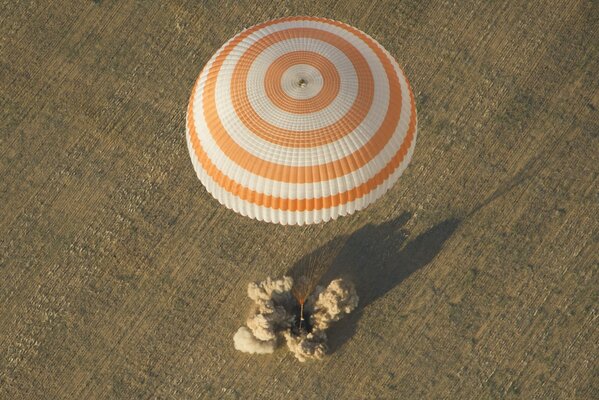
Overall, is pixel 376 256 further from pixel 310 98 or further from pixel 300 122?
pixel 310 98

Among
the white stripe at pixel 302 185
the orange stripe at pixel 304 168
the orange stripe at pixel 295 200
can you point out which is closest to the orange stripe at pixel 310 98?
the orange stripe at pixel 304 168

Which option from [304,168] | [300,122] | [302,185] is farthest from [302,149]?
[302,185]

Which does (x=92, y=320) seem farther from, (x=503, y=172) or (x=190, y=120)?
(x=503, y=172)

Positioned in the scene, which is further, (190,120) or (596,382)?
(596,382)

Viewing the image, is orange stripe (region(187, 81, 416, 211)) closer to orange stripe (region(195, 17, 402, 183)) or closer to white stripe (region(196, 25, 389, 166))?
orange stripe (region(195, 17, 402, 183))

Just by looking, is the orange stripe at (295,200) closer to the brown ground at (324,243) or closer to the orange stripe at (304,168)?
the orange stripe at (304,168)

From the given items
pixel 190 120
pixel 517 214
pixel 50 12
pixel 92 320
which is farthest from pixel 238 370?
pixel 50 12

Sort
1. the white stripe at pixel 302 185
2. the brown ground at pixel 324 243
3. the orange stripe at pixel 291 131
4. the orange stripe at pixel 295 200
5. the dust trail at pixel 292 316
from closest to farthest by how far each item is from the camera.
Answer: the orange stripe at pixel 291 131 < the white stripe at pixel 302 185 < the orange stripe at pixel 295 200 < the dust trail at pixel 292 316 < the brown ground at pixel 324 243
